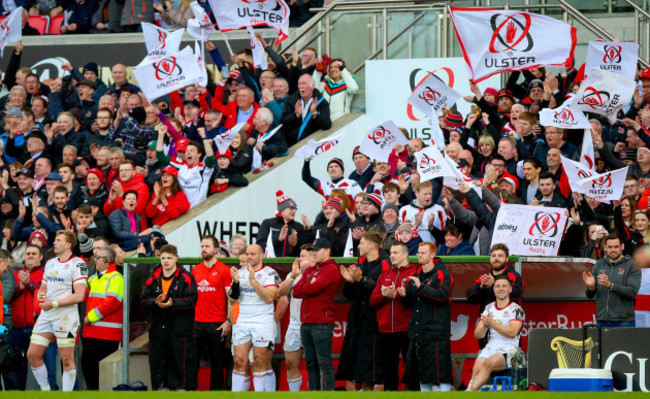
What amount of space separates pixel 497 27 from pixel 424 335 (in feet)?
17.0

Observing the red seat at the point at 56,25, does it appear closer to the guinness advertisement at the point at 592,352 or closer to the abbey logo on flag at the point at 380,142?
the abbey logo on flag at the point at 380,142

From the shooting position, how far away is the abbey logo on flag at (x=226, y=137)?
19.4 metres

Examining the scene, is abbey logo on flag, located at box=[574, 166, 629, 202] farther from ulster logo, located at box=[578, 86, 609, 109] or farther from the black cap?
the black cap

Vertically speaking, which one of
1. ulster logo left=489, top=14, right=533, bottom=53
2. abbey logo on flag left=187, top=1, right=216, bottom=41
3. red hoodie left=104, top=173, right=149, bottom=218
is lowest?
red hoodie left=104, top=173, right=149, bottom=218

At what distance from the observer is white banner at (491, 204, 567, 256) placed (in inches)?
611

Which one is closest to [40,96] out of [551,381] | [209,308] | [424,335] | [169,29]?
[169,29]

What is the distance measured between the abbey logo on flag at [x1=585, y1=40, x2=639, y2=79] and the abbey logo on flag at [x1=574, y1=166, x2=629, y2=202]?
8.84ft

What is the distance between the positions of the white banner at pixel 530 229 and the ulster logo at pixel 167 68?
6.09 metres

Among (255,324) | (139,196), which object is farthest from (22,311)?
(255,324)

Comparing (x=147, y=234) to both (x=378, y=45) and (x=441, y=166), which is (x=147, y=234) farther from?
(x=378, y=45)

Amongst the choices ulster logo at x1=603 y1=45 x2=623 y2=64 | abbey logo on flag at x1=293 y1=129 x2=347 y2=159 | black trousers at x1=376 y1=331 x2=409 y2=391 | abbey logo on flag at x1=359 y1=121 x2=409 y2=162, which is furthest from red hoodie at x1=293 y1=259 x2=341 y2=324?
ulster logo at x1=603 y1=45 x2=623 y2=64

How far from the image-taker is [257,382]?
15648 mm

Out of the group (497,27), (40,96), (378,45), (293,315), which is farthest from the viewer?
(40,96)

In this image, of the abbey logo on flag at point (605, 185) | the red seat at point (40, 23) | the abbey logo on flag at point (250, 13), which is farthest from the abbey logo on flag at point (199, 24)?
the abbey logo on flag at point (605, 185)
